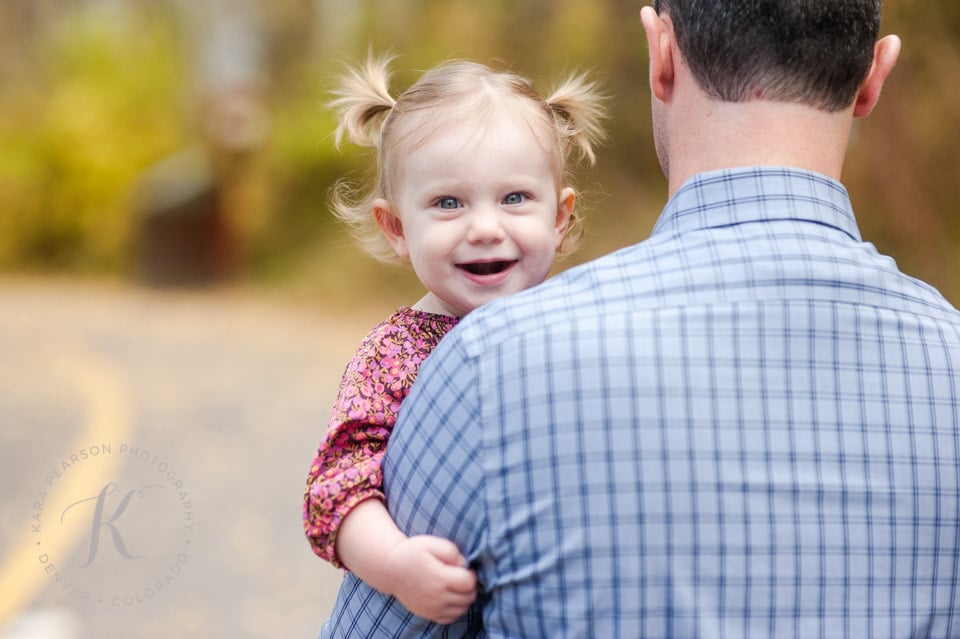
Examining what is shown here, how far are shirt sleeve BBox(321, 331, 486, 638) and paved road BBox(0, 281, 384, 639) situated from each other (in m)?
3.77

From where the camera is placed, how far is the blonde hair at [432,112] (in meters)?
1.72

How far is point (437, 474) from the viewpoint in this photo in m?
1.26

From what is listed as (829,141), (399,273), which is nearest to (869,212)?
(399,273)

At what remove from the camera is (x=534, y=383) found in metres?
1.21

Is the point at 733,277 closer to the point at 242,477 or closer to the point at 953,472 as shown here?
the point at 953,472

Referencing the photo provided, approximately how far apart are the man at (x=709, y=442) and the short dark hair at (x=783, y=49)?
0.15 m

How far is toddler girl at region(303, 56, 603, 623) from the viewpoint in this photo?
4.50ft

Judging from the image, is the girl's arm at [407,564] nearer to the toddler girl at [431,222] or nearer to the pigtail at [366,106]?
the toddler girl at [431,222]

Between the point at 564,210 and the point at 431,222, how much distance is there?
12.9 inches

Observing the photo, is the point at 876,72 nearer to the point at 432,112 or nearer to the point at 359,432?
the point at 432,112

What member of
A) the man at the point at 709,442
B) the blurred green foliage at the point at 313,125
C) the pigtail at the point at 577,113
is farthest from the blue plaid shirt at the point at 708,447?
the blurred green foliage at the point at 313,125

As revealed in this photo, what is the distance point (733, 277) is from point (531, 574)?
39 cm

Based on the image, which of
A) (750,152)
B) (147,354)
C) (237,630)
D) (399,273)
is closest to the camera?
(750,152)

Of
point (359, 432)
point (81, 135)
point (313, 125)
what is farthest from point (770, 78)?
point (81, 135)
